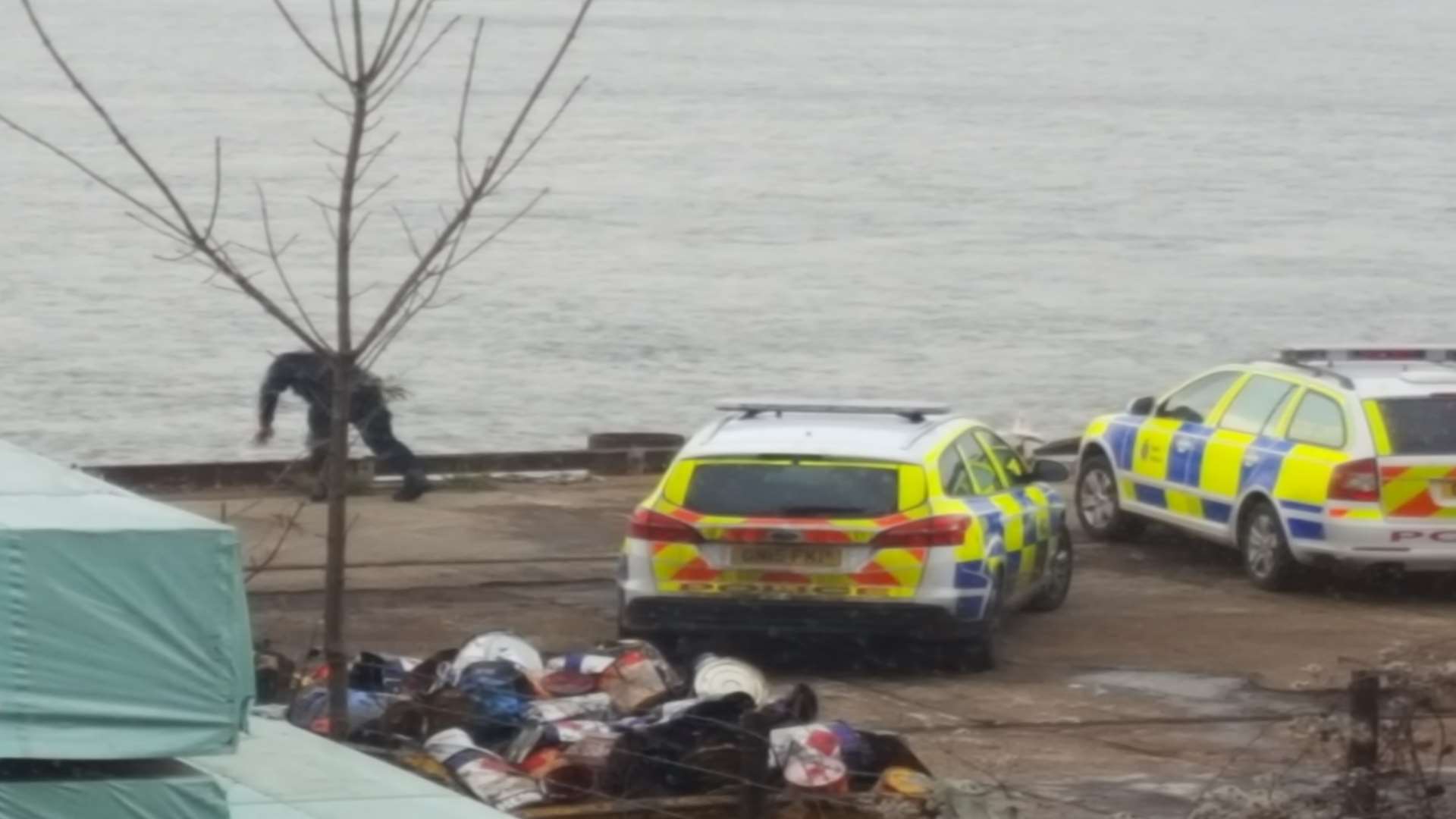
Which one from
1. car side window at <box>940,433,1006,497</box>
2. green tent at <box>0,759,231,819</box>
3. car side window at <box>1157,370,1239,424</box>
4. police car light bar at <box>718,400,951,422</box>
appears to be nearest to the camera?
green tent at <box>0,759,231,819</box>

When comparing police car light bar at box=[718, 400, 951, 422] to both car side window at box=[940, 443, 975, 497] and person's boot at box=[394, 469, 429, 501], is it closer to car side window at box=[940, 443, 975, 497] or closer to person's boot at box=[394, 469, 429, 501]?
car side window at box=[940, 443, 975, 497]

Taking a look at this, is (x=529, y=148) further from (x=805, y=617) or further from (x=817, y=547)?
(x=805, y=617)

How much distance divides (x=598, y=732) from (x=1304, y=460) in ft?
24.1

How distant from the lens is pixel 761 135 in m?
106

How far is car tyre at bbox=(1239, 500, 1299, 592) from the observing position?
17.2m

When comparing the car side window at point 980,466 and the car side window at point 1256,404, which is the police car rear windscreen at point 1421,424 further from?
the car side window at point 980,466

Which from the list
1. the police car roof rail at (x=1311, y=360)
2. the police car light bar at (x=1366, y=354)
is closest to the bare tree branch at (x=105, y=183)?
the police car roof rail at (x=1311, y=360)

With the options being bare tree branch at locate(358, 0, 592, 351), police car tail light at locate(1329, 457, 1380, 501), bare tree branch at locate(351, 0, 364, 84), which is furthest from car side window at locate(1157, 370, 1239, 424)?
bare tree branch at locate(351, 0, 364, 84)

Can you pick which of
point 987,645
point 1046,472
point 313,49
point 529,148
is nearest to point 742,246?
point 1046,472

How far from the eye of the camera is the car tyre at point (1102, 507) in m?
19.4

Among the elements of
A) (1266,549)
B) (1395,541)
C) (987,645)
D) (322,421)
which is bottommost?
(987,645)

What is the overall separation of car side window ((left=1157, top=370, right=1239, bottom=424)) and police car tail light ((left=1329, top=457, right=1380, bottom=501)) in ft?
5.84

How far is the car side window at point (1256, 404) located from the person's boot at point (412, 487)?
619cm

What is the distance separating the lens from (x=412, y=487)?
70.1ft
